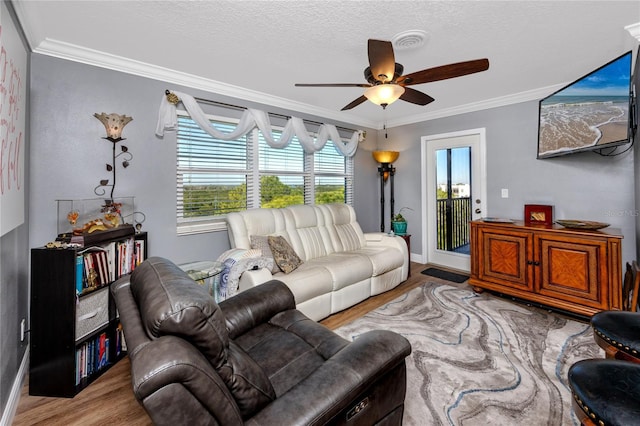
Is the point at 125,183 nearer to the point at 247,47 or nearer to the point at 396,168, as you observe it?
the point at 247,47

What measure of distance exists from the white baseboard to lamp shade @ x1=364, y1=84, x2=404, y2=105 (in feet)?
9.99

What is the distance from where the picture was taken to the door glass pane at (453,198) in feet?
14.0

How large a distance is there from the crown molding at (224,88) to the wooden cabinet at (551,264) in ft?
5.66

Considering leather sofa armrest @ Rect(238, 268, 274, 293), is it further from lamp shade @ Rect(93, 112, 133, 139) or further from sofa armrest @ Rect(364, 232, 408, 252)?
sofa armrest @ Rect(364, 232, 408, 252)

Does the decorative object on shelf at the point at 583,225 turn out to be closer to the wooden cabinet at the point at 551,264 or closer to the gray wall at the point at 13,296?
the wooden cabinet at the point at 551,264

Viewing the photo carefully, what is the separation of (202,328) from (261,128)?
294 cm

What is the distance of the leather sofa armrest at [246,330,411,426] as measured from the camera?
90cm

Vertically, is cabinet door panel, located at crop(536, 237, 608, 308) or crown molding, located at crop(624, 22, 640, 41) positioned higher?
crown molding, located at crop(624, 22, 640, 41)

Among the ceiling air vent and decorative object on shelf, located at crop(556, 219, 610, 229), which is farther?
decorative object on shelf, located at crop(556, 219, 610, 229)

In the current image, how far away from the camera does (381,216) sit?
5117 millimetres

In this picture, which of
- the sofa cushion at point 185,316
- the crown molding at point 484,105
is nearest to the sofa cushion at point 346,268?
the sofa cushion at point 185,316

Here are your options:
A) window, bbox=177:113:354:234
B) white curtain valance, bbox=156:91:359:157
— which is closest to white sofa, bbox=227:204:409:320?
window, bbox=177:113:354:234

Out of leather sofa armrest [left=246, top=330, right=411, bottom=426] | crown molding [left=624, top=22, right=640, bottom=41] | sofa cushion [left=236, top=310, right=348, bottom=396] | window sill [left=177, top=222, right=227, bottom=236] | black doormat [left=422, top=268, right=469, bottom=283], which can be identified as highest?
crown molding [left=624, top=22, right=640, bottom=41]

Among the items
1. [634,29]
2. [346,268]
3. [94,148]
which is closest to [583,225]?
[634,29]
